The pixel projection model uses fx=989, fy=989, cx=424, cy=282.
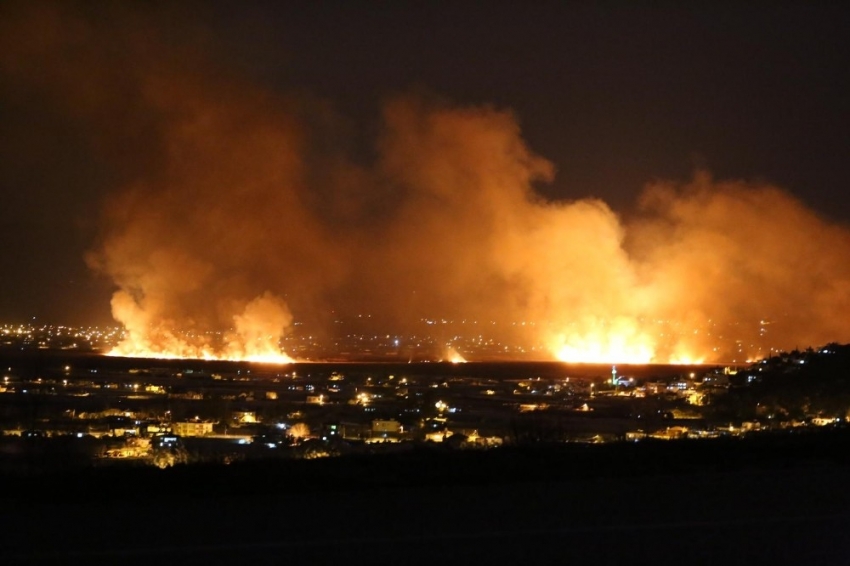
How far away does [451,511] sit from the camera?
775cm

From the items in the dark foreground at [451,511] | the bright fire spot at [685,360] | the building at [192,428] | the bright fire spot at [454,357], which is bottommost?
the dark foreground at [451,511]

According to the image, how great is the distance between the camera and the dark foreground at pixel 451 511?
6.45m

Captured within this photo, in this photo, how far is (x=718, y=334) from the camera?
1999 inches

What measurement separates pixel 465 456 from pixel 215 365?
3503 centimetres

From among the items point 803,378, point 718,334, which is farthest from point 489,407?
point 718,334

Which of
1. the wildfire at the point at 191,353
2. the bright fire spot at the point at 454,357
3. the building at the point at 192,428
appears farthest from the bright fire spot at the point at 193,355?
the building at the point at 192,428

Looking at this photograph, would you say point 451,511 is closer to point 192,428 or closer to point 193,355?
point 192,428

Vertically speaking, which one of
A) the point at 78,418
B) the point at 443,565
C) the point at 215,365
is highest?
the point at 215,365

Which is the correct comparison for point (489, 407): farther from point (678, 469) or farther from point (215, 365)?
point (215, 365)

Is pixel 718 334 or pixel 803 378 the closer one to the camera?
pixel 803 378

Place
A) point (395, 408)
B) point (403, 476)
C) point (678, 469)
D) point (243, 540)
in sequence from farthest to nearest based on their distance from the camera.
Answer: point (395, 408) < point (678, 469) < point (403, 476) < point (243, 540)

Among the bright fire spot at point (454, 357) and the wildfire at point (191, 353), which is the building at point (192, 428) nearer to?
the wildfire at point (191, 353)

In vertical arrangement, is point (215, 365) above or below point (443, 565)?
above

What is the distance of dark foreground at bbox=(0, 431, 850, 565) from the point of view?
A: 6449 mm
